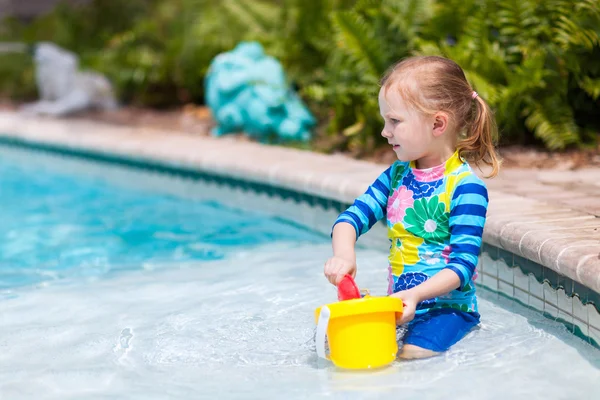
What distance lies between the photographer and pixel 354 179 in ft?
16.7

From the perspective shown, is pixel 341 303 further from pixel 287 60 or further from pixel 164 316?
pixel 287 60

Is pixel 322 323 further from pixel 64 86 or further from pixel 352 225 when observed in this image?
pixel 64 86

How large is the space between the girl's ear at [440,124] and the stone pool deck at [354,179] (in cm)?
66

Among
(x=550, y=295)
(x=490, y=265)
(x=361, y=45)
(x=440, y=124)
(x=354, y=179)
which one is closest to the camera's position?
(x=440, y=124)

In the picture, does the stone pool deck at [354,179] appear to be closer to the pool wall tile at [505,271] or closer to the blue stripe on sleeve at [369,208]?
the pool wall tile at [505,271]

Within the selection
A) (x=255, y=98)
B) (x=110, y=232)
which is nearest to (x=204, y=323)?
(x=110, y=232)

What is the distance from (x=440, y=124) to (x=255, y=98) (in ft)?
15.8

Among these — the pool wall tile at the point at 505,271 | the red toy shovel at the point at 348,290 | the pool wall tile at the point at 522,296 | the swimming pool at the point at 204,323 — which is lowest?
the swimming pool at the point at 204,323

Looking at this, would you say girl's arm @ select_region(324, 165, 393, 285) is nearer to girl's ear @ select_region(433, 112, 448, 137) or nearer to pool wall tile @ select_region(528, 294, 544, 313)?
girl's ear @ select_region(433, 112, 448, 137)

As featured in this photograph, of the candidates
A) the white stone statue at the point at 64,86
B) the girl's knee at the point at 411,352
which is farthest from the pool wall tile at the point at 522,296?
the white stone statue at the point at 64,86

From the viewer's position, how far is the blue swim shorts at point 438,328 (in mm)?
3016

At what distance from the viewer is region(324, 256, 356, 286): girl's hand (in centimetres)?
283

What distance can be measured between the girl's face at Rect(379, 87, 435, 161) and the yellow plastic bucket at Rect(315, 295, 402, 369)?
0.58 meters

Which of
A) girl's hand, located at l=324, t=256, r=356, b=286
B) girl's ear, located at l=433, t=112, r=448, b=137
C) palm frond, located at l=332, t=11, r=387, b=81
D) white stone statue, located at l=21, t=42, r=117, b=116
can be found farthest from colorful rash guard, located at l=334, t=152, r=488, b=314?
white stone statue, located at l=21, t=42, r=117, b=116
